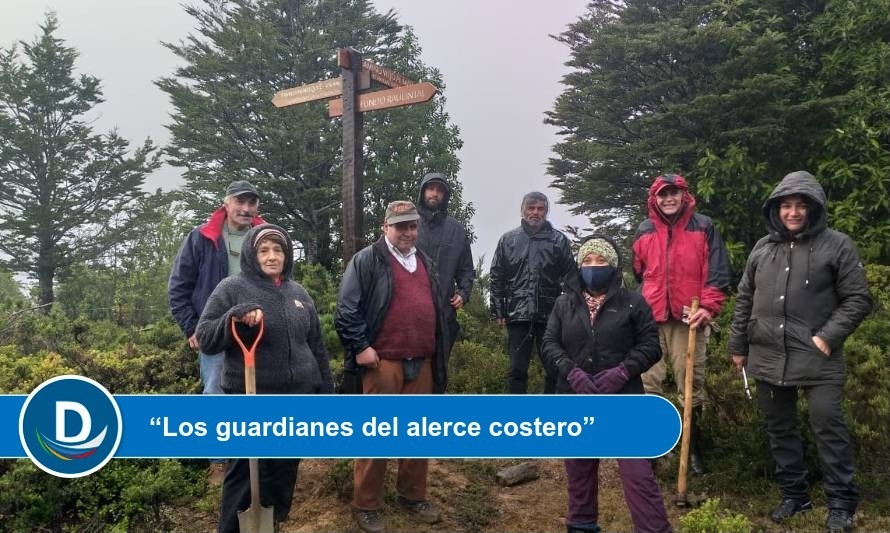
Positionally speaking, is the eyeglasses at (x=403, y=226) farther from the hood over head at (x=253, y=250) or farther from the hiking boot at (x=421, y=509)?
the hiking boot at (x=421, y=509)

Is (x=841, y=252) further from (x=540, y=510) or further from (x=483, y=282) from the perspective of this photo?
(x=483, y=282)

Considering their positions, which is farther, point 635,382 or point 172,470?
point 172,470

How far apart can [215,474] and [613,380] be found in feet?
10.1

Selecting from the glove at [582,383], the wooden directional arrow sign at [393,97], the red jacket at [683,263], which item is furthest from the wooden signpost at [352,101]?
the glove at [582,383]

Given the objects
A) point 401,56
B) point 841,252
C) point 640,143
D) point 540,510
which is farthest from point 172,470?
point 401,56

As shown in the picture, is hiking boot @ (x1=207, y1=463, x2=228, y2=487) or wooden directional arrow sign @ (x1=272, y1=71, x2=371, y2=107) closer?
hiking boot @ (x1=207, y1=463, x2=228, y2=487)

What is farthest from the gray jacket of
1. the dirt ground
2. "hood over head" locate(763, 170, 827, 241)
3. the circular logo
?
the circular logo

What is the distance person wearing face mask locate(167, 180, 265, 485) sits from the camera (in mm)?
4383

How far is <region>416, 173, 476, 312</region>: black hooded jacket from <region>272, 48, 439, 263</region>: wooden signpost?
2.14 metres

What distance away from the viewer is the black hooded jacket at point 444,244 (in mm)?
5219

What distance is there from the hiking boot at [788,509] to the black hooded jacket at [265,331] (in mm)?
2930

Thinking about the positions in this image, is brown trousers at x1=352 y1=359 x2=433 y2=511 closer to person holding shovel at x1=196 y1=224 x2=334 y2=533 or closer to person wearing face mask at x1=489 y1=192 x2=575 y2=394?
person holding shovel at x1=196 y1=224 x2=334 y2=533

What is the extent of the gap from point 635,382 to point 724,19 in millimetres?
8301

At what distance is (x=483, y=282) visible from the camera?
33.4 feet
